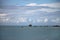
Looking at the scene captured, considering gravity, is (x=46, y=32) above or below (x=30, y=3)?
below

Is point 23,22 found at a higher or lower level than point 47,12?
lower

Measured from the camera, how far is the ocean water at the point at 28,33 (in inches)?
64.0

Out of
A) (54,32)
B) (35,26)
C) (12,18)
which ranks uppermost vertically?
(12,18)

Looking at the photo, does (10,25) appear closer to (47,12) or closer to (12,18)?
(12,18)

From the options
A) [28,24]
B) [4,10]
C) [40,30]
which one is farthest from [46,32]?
[4,10]

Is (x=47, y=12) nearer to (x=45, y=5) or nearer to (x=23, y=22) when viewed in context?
(x=45, y=5)

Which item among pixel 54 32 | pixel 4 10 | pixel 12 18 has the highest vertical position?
pixel 4 10

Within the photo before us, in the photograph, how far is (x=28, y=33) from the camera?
168cm

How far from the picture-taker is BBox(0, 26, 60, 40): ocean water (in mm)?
1625

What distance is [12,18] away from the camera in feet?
5.44

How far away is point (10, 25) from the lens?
1.65m

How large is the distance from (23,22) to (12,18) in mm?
176

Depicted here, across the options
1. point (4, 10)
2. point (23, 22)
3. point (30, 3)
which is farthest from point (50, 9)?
point (4, 10)

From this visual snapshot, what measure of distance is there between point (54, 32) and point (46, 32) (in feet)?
0.39
